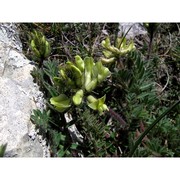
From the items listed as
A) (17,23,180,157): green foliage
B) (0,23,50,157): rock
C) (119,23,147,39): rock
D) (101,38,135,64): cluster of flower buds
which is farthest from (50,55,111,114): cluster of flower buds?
(119,23,147,39): rock

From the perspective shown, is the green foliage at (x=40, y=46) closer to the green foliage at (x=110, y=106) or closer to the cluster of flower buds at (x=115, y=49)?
the green foliage at (x=110, y=106)

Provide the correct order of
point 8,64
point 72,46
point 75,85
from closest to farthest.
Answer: point 75,85, point 8,64, point 72,46

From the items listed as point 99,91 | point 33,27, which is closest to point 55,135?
point 99,91

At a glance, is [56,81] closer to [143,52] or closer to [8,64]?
[8,64]

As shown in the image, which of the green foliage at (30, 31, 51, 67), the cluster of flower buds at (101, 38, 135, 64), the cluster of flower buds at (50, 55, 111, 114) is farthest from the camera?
the cluster of flower buds at (101, 38, 135, 64)

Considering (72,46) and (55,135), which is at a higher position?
(72,46)

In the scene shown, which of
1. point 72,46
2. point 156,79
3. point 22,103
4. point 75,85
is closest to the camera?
point 75,85

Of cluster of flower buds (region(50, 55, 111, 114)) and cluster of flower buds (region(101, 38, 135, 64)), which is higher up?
cluster of flower buds (region(101, 38, 135, 64))

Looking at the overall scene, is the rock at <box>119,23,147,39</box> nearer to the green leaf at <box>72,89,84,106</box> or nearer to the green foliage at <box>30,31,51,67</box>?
the green foliage at <box>30,31,51,67</box>

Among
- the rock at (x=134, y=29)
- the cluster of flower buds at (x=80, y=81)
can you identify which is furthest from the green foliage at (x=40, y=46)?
the rock at (x=134, y=29)
